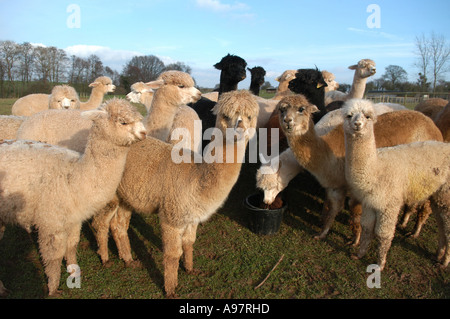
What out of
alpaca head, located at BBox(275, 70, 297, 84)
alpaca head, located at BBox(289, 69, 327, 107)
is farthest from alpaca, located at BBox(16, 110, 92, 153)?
alpaca head, located at BBox(275, 70, 297, 84)

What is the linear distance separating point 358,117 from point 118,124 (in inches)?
113

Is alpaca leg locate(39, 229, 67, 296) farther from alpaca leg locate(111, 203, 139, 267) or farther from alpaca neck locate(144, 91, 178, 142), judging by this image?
alpaca neck locate(144, 91, 178, 142)

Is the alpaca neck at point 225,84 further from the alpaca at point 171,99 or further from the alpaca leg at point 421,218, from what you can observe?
the alpaca leg at point 421,218

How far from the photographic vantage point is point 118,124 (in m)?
2.97

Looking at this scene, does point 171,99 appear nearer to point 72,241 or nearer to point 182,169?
point 182,169

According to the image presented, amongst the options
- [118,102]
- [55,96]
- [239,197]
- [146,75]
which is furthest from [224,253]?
[146,75]

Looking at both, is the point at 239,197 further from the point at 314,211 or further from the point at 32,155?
the point at 32,155

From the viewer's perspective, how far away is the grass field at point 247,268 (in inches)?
146

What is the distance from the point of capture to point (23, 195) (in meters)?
3.10

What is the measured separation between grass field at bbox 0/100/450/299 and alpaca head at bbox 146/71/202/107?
2.40 m

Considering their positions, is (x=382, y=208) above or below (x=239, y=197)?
above

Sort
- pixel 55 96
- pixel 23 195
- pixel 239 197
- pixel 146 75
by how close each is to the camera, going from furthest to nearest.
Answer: pixel 146 75 < pixel 55 96 < pixel 239 197 < pixel 23 195

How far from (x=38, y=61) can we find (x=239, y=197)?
3797 cm

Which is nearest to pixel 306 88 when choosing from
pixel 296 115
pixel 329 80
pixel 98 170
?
pixel 296 115
